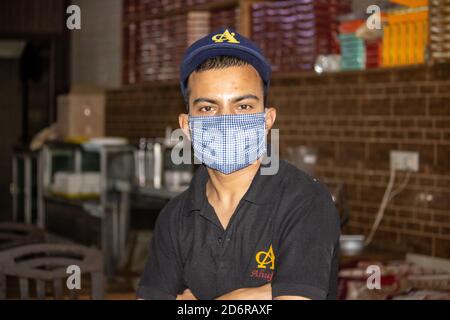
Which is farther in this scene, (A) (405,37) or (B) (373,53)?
(B) (373,53)

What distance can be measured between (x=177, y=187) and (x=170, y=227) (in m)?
3.37

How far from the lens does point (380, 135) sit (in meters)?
3.89

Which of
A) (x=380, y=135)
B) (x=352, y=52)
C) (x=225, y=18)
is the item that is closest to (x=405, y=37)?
(x=352, y=52)

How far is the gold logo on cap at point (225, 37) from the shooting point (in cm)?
Result: 157

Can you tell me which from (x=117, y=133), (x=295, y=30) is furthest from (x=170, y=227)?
(x=117, y=133)

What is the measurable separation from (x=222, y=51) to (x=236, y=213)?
335mm

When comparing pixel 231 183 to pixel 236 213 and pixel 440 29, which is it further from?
pixel 440 29

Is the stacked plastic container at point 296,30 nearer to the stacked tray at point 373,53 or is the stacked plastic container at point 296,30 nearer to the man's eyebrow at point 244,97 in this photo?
the stacked tray at point 373,53

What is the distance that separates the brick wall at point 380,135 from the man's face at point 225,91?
215cm

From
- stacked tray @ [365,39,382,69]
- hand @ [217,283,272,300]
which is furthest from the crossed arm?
stacked tray @ [365,39,382,69]

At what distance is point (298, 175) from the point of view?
1.59 m

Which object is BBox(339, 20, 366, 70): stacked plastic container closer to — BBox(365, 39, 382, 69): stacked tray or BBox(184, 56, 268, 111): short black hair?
BBox(365, 39, 382, 69): stacked tray
